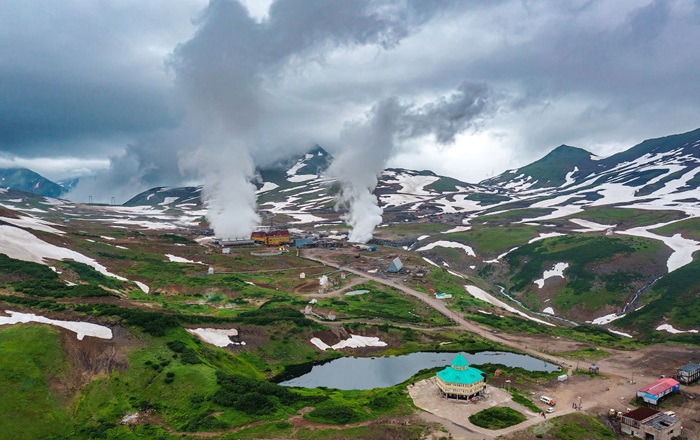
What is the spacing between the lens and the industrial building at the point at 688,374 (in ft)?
169

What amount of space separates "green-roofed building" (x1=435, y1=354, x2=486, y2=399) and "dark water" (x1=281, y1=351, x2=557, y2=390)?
8347mm

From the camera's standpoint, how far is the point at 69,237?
117000mm

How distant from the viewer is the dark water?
54500 mm

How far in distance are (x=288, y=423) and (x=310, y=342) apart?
90.1 ft

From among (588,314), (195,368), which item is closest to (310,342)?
(195,368)

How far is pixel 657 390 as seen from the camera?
46.8 m

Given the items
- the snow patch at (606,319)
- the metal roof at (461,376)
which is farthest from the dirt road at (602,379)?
the snow patch at (606,319)

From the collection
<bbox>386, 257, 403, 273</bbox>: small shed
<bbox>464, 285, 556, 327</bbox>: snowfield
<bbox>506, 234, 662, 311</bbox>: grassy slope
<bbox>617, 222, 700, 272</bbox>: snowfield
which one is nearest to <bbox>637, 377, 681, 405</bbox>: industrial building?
<bbox>464, 285, 556, 327</bbox>: snowfield

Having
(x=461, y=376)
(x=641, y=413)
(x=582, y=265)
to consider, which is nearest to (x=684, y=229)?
(x=582, y=265)

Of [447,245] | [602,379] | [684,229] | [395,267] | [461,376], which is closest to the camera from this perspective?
[461,376]

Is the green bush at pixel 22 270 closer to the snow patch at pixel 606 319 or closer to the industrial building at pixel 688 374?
the industrial building at pixel 688 374

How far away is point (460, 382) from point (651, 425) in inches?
662

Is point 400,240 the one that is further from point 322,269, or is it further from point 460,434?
point 460,434

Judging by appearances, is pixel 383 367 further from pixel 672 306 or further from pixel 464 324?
pixel 672 306
